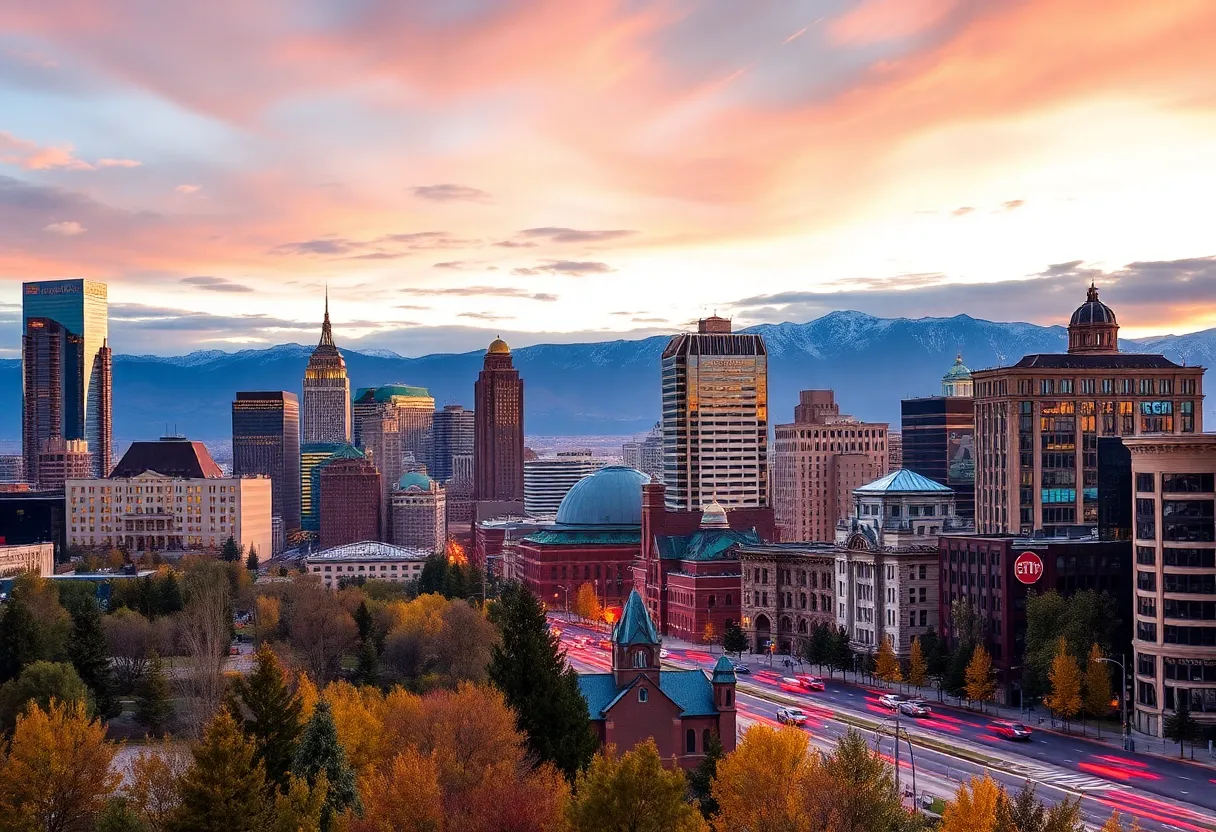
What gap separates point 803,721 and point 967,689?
2375cm

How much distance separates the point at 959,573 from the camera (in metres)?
187

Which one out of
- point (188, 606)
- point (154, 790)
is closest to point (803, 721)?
point (154, 790)

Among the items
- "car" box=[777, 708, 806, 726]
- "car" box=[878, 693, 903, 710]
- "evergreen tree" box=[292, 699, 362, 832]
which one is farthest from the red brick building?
"car" box=[878, 693, 903, 710]

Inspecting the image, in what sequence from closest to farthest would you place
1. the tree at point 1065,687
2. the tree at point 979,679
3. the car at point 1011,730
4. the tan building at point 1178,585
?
the car at point 1011,730 → the tan building at point 1178,585 → the tree at point 1065,687 → the tree at point 979,679

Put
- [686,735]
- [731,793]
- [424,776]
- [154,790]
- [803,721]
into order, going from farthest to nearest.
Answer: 1. [803,721]
2. [686,735]
3. [154,790]
4. [731,793]
5. [424,776]

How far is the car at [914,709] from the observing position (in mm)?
159875

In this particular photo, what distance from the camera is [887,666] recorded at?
18375 cm

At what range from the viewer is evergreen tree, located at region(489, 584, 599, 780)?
112 metres

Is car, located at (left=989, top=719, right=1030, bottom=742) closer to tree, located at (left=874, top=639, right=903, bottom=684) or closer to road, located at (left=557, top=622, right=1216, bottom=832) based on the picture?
road, located at (left=557, top=622, right=1216, bottom=832)

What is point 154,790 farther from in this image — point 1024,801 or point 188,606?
point 188,606

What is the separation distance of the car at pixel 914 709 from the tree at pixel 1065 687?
12.3 metres

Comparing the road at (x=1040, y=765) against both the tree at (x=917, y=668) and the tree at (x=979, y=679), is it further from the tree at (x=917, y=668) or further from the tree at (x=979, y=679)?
the tree at (x=917, y=668)

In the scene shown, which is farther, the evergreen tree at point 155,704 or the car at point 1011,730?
the evergreen tree at point 155,704

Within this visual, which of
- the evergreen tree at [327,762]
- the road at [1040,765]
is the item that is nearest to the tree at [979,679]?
the road at [1040,765]
